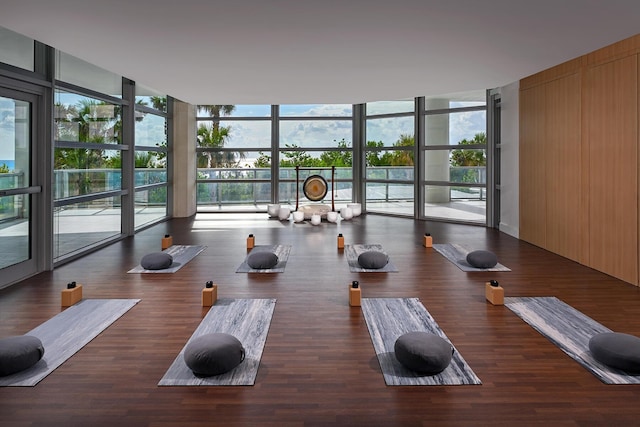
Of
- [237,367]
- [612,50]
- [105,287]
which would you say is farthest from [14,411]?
[612,50]

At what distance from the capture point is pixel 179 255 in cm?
747

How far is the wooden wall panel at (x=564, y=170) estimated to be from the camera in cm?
689

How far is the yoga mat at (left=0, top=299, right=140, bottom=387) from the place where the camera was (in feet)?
10.9

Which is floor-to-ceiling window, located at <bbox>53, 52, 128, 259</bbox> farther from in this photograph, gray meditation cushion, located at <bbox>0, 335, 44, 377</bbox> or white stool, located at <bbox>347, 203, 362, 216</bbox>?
white stool, located at <bbox>347, 203, 362, 216</bbox>

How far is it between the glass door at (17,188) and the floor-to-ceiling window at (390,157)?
27.0 ft

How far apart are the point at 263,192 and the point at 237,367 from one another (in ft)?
34.1

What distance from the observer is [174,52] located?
5.30 meters

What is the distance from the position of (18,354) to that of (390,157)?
33.9ft

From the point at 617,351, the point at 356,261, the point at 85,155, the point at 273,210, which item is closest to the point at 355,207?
the point at 273,210

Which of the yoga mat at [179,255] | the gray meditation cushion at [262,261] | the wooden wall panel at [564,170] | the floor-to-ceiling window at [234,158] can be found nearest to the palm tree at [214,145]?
the floor-to-ceiling window at [234,158]

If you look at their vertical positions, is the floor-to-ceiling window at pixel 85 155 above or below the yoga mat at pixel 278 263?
above

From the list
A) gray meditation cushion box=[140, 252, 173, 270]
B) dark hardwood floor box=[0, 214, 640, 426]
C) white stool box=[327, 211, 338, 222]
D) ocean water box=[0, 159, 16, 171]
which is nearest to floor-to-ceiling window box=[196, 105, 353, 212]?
white stool box=[327, 211, 338, 222]

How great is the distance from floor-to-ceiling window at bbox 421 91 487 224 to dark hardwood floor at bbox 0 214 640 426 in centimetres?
363

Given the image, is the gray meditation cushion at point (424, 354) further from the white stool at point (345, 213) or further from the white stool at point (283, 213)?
the white stool at point (283, 213)
